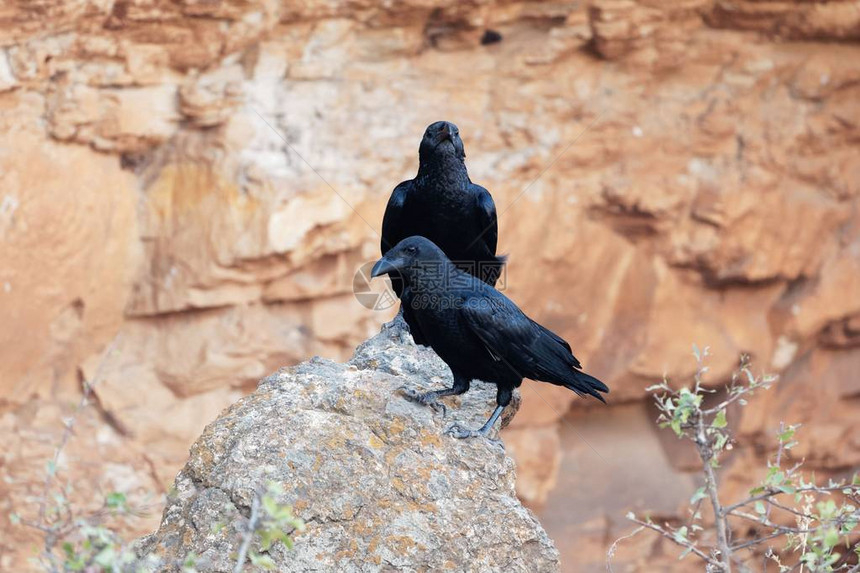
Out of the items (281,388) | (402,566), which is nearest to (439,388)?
(281,388)

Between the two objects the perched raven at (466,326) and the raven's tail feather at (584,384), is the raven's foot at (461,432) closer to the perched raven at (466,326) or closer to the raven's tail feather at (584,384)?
the perched raven at (466,326)

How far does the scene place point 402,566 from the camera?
3.47 meters

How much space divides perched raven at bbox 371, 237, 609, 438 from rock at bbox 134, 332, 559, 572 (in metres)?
0.21

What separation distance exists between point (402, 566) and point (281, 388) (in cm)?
97

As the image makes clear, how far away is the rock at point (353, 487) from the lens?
11.5 ft

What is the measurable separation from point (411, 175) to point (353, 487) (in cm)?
672

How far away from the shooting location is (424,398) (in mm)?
4203

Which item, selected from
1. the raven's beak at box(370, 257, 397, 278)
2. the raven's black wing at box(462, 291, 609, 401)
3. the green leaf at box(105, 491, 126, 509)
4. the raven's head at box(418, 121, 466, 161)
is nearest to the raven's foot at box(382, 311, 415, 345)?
the raven's head at box(418, 121, 466, 161)

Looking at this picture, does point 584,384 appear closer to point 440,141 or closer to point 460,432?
point 460,432

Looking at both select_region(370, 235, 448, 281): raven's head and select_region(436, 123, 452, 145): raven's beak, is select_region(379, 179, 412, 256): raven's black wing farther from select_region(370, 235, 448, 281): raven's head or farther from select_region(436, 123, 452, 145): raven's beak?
select_region(370, 235, 448, 281): raven's head

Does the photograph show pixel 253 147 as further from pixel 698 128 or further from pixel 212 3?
pixel 698 128

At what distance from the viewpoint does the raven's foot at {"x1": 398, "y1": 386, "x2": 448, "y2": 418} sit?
4207 millimetres

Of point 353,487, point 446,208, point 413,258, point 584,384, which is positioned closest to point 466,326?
point 413,258

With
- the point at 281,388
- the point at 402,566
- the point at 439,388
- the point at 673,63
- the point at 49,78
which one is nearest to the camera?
the point at 402,566
